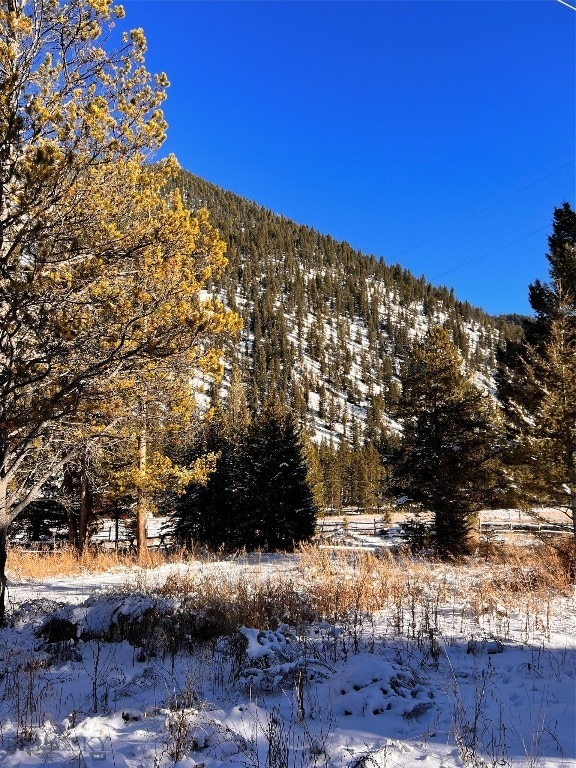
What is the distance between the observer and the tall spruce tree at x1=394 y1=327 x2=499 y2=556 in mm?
16422

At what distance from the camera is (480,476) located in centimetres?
1634

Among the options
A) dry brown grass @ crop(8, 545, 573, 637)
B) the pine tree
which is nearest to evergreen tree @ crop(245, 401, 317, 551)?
the pine tree

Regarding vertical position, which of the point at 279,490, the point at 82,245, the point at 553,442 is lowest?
the point at 279,490

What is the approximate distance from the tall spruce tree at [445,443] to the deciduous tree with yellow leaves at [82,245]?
1245 centimetres

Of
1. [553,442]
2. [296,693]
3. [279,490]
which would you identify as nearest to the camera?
[296,693]

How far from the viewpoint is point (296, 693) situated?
3635mm

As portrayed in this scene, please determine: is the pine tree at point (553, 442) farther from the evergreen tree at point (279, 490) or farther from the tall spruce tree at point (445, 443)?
the evergreen tree at point (279, 490)

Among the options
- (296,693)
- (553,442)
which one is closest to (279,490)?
(553,442)

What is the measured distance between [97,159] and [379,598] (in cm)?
703

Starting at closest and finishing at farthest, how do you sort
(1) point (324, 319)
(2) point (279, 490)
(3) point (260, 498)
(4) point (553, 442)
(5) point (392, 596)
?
(5) point (392, 596), (4) point (553, 442), (2) point (279, 490), (3) point (260, 498), (1) point (324, 319)

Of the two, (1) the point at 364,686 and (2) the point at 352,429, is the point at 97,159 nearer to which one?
(1) the point at 364,686

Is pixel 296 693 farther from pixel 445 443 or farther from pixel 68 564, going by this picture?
pixel 445 443

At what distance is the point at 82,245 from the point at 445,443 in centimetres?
1476

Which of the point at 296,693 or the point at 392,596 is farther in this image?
the point at 392,596
